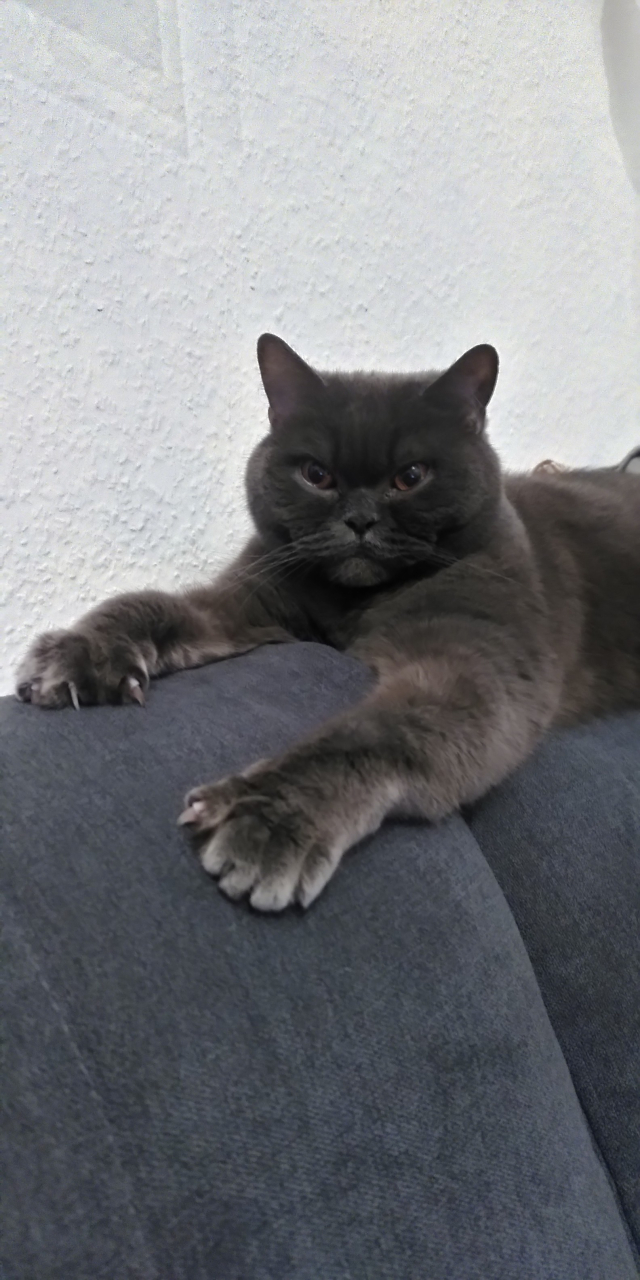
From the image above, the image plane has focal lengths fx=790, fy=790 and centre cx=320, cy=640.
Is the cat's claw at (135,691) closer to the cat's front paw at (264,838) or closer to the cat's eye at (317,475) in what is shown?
the cat's front paw at (264,838)

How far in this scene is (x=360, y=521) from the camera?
881 millimetres

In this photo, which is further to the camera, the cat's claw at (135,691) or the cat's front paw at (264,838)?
the cat's claw at (135,691)

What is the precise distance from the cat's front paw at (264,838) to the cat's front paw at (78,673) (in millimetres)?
164

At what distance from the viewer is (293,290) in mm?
1203

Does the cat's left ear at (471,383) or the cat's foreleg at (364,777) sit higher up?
the cat's left ear at (471,383)

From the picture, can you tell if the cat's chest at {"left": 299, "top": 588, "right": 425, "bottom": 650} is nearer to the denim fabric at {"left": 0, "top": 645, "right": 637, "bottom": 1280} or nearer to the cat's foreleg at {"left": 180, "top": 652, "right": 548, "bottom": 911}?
the cat's foreleg at {"left": 180, "top": 652, "right": 548, "bottom": 911}

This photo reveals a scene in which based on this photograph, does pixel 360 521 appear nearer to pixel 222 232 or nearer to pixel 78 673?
pixel 78 673

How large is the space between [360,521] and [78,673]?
359 millimetres

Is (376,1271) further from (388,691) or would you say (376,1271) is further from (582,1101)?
(388,691)

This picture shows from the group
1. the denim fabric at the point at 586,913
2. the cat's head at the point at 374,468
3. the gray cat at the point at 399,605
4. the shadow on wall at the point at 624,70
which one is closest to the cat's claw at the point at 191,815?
the gray cat at the point at 399,605

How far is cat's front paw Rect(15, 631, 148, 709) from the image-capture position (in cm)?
67

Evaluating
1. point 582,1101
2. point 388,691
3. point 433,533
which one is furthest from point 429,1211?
point 433,533

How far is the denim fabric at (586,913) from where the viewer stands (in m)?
0.67

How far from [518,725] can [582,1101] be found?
1.10ft
